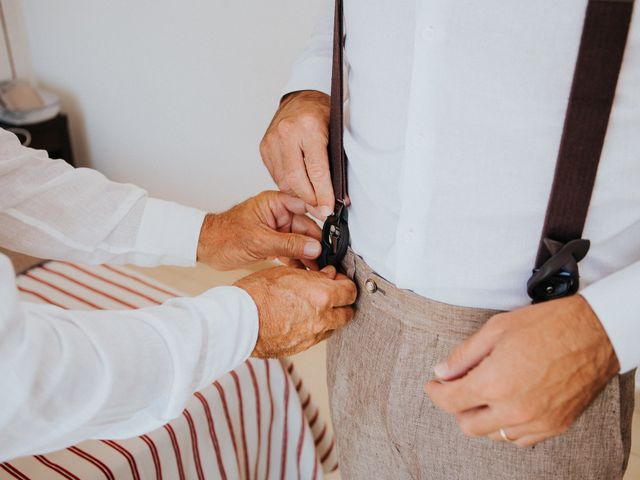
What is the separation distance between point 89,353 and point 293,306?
29 cm

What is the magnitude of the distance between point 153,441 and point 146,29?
239 cm

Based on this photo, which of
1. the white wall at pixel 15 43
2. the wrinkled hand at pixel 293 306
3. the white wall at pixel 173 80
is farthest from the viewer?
the white wall at pixel 15 43

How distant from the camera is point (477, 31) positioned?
0.67 meters

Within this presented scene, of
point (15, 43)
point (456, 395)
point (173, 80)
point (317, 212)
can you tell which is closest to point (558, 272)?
point (456, 395)

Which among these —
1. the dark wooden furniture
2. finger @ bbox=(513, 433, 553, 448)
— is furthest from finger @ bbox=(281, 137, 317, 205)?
the dark wooden furniture

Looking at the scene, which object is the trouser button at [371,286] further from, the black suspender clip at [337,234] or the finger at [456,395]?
the finger at [456,395]

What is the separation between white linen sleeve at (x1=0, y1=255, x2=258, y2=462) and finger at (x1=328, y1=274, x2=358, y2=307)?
0.12 meters

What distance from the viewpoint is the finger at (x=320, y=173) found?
921 mm

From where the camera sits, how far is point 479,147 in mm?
706

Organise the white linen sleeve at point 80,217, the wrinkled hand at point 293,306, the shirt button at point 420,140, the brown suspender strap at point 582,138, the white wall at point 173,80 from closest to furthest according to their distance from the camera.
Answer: the brown suspender strap at point 582,138 → the shirt button at point 420,140 → the wrinkled hand at point 293,306 → the white linen sleeve at point 80,217 → the white wall at point 173,80

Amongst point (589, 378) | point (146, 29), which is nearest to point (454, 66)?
point (589, 378)

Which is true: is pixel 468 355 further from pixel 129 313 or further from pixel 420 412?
pixel 129 313

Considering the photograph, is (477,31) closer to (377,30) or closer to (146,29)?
(377,30)

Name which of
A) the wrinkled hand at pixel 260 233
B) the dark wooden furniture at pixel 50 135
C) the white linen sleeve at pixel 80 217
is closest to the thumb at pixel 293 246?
the wrinkled hand at pixel 260 233
